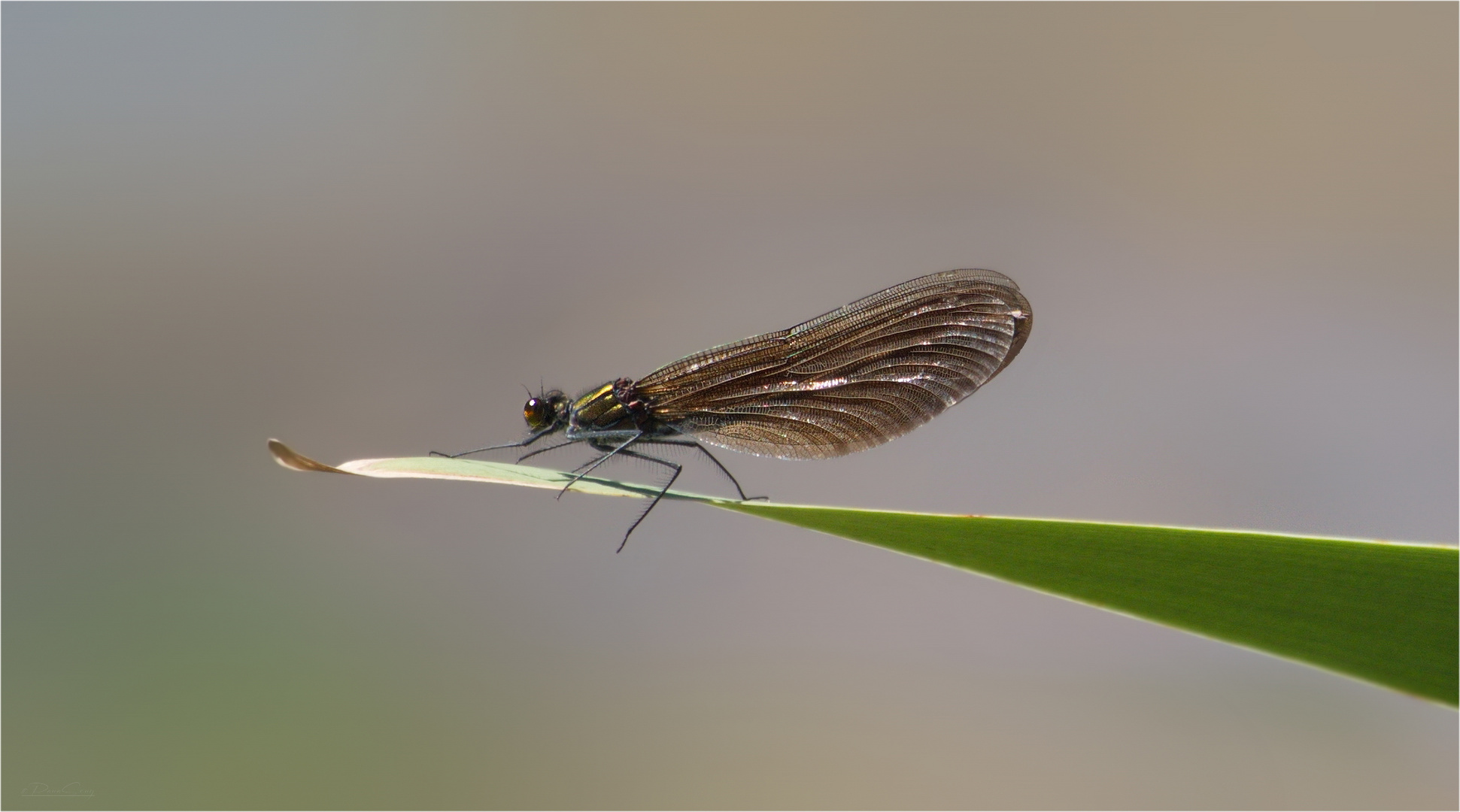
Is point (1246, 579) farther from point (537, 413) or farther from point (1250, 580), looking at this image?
point (537, 413)

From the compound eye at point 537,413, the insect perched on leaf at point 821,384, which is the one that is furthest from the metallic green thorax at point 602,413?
the compound eye at point 537,413

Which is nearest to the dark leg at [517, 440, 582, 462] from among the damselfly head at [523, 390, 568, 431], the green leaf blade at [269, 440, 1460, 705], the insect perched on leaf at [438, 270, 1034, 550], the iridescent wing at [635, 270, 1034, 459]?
the insect perched on leaf at [438, 270, 1034, 550]

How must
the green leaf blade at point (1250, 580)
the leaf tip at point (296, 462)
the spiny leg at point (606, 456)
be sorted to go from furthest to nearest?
the spiny leg at point (606, 456) → the leaf tip at point (296, 462) → the green leaf blade at point (1250, 580)

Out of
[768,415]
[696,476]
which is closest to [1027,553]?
→ [768,415]

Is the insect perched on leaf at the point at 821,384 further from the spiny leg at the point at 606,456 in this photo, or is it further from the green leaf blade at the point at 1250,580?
the green leaf blade at the point at 1250,580

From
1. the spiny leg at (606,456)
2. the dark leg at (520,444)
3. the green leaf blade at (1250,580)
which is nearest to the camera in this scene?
the green leaf blade at (1250,580)

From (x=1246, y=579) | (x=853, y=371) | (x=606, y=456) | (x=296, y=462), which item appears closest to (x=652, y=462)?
(x=606, y=456)

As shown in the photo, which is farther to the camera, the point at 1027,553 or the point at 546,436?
the point at 546,436

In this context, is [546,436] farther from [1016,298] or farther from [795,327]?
[1016,298]
